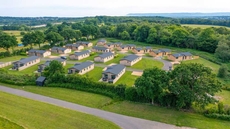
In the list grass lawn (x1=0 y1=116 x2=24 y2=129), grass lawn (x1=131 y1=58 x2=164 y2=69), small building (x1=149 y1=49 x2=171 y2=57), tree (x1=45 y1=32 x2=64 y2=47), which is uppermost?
tree (x1=45 y1=32 x2=64 y2=47)

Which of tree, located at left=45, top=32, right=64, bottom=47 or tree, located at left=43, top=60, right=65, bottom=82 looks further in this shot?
tree, located at left=45, top=32, right=64, bottom=47

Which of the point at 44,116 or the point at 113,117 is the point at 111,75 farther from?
the point at 44,116

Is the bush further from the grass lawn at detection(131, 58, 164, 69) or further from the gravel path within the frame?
the grass lawn at detection(131, 58, 164, 69)

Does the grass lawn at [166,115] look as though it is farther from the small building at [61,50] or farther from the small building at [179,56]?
the small building at [61,50]

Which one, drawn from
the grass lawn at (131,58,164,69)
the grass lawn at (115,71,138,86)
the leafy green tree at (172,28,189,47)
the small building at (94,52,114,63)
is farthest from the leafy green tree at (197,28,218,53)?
the grass lawn at (115,71,138,86)

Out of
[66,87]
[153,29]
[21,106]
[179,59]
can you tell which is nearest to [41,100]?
[21,106]

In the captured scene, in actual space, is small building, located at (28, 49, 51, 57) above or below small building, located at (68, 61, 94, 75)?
above
